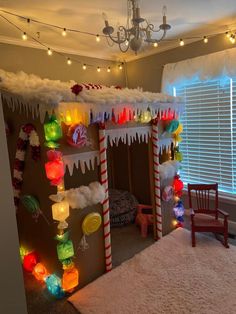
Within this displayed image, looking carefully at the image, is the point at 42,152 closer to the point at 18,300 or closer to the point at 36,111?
the point at 36,111

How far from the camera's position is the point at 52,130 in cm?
193

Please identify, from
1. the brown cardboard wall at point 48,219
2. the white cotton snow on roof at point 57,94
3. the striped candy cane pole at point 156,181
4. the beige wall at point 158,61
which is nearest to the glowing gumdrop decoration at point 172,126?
the striped candy cane pole at point 156,181

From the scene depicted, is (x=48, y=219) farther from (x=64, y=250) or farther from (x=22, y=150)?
(x=22, y=150)

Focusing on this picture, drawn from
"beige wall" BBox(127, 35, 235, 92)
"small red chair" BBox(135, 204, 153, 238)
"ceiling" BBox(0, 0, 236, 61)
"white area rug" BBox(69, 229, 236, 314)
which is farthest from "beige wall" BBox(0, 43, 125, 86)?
"white area rug" BBox(69, 229, 236, 314)

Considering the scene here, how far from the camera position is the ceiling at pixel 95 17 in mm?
2268

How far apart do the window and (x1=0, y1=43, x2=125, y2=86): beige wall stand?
1255 mm

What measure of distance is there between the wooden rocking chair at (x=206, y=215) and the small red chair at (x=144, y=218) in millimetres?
593

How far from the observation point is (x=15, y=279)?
102cm

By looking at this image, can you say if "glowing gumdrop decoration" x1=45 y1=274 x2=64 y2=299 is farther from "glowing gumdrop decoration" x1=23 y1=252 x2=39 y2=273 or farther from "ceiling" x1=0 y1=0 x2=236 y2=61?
"ceiling" x1=0 y1=0 x2=236 y2=61

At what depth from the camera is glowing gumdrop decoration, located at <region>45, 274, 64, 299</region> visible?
219 centimetres

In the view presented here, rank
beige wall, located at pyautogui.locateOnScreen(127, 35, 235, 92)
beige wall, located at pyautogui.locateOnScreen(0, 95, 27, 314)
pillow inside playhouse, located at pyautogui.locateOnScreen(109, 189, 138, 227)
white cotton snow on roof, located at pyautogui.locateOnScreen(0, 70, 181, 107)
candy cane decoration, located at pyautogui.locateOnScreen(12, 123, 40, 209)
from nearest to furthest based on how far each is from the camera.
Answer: beige wall, located at pyautogui.locateOnScreen(0, 95, 27, 314) → white cotton snow on roof, located at pyautogui.locateOnScreen(0, 70, 181, 107) → candy cane decoration, located at pyautogui.locateOnScreen(12, 123, 40, 209) → beige wall, located at pyautogui.locateOnScreen(127, 35, 235, 92) → pillow inside playhouse, located at pyautogui.locateOnScreen(109, 189, 138, 227)

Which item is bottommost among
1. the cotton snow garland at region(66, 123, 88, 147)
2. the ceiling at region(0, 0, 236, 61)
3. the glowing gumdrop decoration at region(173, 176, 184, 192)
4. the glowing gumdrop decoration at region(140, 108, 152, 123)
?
the glowing gumdrop decoration at region(173, 176, 184, 192)

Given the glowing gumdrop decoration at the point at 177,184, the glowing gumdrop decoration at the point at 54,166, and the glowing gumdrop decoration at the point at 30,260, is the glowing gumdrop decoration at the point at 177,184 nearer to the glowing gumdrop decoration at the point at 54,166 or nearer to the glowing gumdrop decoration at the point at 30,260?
the glowing gumdrop decoration at the point at 54,166

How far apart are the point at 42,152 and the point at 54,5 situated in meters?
1.39
